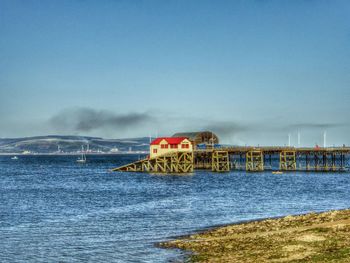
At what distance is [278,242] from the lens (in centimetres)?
3030

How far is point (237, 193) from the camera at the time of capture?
68.5 metres

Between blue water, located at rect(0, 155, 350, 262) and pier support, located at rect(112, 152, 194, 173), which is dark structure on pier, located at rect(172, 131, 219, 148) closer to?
pier support, located at rect(112, 152, 194, 173)

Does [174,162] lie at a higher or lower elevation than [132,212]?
higher

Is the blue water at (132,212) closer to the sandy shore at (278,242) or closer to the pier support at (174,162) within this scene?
the sandy shore at (278,242)

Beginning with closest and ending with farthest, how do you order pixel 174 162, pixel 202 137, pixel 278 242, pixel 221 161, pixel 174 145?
pixel 278 242
pixel 174 145
pixel 174 162
pixel 221 161
pixel 202 137

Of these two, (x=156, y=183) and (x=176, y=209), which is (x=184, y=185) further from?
(x=176, y=209)

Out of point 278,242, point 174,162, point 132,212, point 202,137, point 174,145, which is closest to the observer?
point 278,242

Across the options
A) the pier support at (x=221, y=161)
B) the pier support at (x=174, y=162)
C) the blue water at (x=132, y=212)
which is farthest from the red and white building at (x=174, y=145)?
the blue water at (x=132, y=212)

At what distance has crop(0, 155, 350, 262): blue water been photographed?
108ft

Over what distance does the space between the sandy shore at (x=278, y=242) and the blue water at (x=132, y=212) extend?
221 cm

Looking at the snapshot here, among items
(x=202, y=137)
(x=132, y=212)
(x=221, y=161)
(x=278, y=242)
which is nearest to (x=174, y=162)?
(x=221, y=161)

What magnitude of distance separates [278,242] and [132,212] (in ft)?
75.8

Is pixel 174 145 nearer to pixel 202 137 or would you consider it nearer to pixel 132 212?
pixel 202 137

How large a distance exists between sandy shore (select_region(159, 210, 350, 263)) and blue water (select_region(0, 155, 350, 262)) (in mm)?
2206
